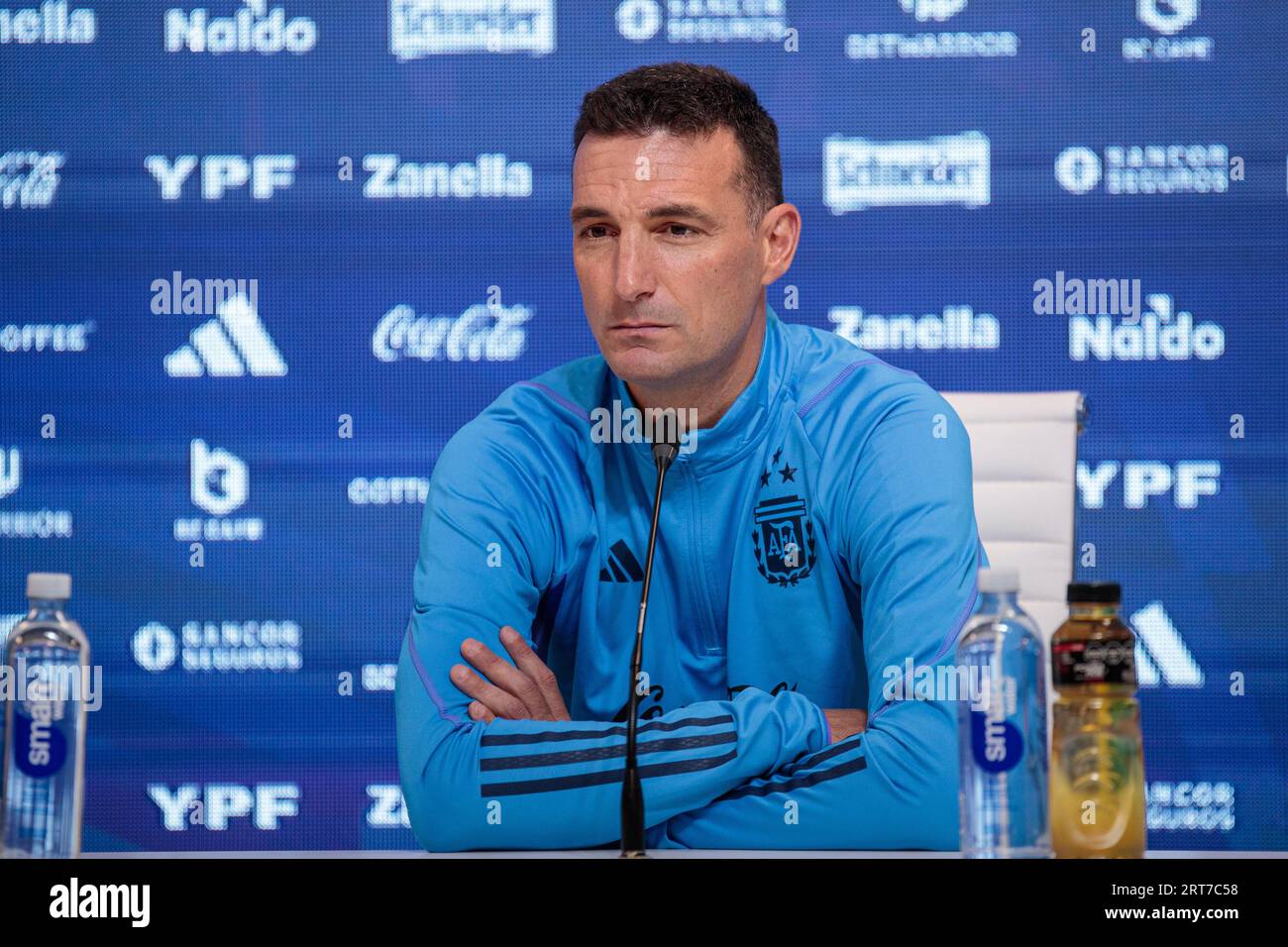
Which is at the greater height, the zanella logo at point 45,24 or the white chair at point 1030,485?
the zanella logo at point 45,24

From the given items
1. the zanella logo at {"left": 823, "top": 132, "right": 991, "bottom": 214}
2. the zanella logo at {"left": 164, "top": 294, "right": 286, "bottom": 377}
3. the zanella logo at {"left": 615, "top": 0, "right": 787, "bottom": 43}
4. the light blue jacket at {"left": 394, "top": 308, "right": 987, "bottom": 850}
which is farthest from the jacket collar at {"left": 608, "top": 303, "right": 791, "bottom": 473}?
the zanella logo at {"left": 164, "top": 294, "right": 286, "bottom": 377}

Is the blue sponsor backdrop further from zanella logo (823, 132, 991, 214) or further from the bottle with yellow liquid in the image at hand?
the bottle with yellow liquid

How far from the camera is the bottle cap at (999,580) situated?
3.83ft

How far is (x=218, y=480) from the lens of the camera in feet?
11.5

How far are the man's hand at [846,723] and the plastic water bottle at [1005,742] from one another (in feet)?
1.96

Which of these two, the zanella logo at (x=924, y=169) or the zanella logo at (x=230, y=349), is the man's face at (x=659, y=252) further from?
the zanella logo at (x=230, y=349)

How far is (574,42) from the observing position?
11.5ft

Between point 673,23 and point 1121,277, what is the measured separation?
1251 millimetres

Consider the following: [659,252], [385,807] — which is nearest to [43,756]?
[659,252]

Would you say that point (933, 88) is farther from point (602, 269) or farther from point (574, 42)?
point (602, 269)

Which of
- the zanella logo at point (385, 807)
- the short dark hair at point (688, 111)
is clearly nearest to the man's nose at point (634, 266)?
the short dark hair at point (688, 111)
